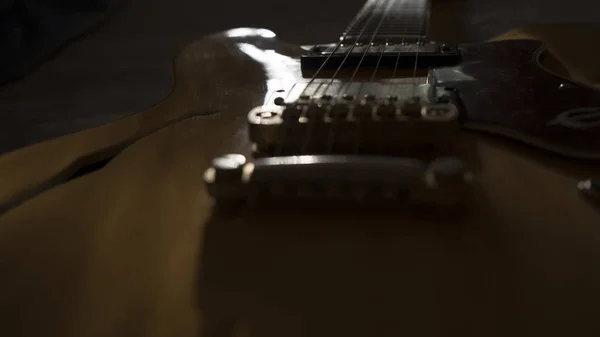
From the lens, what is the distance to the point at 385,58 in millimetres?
662

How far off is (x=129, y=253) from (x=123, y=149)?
7.1 inches

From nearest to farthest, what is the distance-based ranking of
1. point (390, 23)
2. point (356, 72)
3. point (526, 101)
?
point (526, 101)
point (356, 72)
point (390, 23)

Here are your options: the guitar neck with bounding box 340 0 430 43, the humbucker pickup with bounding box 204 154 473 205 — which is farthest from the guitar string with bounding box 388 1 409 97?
the humbucker pickup with bounding box 204 154 473 205

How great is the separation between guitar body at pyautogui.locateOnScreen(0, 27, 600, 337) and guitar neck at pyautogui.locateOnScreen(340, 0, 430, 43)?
8.7 inches

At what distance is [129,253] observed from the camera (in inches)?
15.3

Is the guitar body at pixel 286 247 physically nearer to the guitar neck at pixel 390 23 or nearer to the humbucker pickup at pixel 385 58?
the humbucker pickup at pixel 385 58

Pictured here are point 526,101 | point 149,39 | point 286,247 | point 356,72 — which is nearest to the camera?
point 286,247

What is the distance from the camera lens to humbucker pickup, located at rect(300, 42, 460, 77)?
25.8 inches

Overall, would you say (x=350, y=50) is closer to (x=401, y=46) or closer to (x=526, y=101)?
(x=401, y=46)

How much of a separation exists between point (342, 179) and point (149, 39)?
909 mm

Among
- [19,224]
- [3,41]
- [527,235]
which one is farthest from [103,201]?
[3,41]

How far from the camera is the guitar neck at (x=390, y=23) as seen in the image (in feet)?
2.43

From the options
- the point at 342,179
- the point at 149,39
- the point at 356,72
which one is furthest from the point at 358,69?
the point at 149,39

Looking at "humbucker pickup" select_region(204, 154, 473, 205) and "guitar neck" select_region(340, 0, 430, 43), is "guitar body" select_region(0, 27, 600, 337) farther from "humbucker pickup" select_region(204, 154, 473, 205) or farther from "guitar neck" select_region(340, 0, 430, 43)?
"guitar neck" select_region(340, 0, 430, 43)
